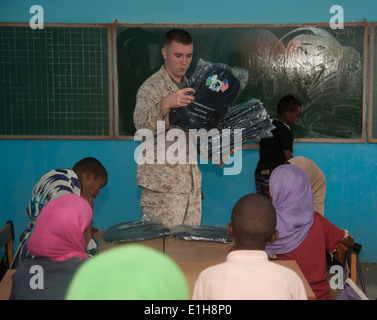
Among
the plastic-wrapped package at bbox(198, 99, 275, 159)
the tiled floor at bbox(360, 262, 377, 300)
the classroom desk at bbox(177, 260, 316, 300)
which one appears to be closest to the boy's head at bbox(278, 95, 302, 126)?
the plastic-wrapped package at bbox(198, 99, 275, 159)

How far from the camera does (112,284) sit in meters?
1.71

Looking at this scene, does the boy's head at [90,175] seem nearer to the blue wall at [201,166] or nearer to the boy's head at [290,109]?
the blue wall at [201,166]

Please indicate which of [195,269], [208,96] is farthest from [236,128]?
[195,269]

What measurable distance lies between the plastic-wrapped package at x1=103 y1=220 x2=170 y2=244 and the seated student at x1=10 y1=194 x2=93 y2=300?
0.61 meters

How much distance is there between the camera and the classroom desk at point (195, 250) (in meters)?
2.25

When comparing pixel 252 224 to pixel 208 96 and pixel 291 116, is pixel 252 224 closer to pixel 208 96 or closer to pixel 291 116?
pixel 208 96

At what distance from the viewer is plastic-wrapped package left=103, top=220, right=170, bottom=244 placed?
2477 millimetres

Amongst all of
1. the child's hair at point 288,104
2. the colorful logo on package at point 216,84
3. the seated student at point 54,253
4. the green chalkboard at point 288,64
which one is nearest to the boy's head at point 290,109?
the child's hair at point 288,104

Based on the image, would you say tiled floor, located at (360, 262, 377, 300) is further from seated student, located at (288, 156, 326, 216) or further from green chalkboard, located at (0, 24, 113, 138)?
green chalkboard, located at (0, 24, 113, 138)

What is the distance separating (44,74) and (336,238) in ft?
9.11

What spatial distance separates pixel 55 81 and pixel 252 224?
9.52 ft

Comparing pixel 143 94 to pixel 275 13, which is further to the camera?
pixel 275 13
